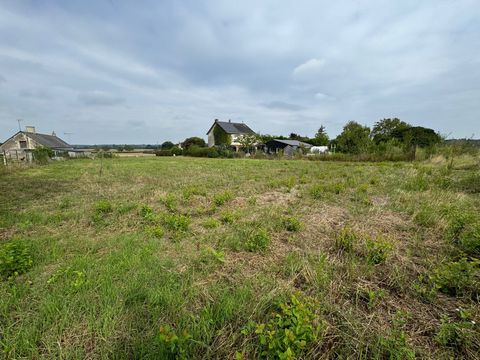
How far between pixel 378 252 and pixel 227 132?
138 ft

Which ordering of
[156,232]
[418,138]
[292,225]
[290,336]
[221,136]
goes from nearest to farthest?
[290,336] < [156,232] < [292,225] < [418,138] < [221,136]

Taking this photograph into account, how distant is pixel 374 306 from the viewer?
6.57ft

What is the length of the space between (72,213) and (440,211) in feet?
27.2

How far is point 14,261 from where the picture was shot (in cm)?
255

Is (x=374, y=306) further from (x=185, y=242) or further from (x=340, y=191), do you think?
(x=340, y=191)

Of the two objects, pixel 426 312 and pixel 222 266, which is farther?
pixel 222 266

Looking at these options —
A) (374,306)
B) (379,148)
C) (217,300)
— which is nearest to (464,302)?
(374,306)

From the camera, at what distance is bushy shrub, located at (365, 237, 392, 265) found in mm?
2678

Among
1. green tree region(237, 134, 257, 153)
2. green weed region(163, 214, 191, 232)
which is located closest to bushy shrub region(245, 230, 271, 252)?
green weed region(163, 214, 191, 232)

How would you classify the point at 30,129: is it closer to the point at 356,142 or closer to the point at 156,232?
the point at 156,232

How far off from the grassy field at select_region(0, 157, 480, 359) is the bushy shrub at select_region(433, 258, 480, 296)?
1 centimetres

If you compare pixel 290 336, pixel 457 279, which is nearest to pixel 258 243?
pixel 290 336

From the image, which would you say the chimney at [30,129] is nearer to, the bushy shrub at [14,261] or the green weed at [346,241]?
the bushy shrub at [14,261]

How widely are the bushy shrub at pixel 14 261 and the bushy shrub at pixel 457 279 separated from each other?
4.87m
